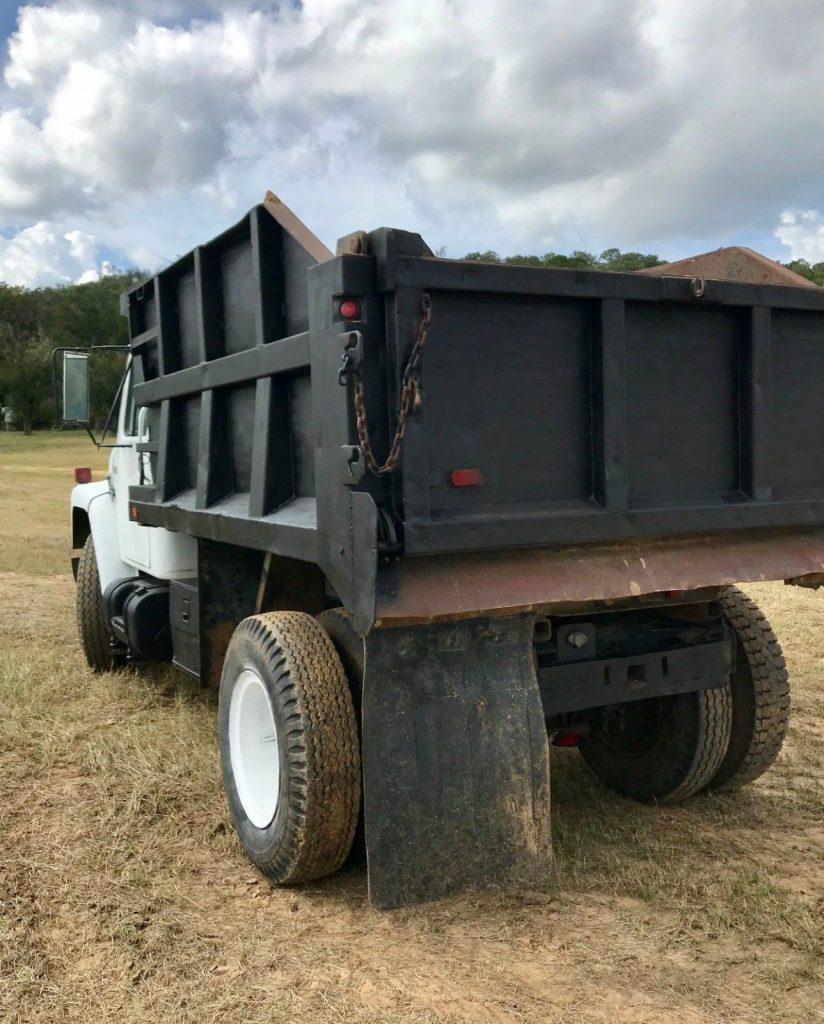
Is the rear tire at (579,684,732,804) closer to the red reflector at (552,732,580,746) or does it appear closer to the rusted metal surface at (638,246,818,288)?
the red reflector at (552,732,580,746)

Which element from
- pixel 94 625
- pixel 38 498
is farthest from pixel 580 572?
pixel 38 498

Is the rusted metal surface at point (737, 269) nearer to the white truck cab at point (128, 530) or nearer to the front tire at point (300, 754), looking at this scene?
the front tire at point (300, 754)

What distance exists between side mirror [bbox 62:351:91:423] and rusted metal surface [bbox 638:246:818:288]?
3392 millimetres

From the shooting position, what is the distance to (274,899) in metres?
3.40

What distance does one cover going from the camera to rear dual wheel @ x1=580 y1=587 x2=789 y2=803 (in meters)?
4.14

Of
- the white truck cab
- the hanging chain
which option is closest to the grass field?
the white truck cab

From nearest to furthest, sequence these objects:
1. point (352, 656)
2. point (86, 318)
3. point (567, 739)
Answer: point (352, 656) → point (567, 739) → point (86, 318)

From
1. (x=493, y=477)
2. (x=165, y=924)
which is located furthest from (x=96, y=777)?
(x=493, y=477)

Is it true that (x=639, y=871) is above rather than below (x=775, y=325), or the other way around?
below

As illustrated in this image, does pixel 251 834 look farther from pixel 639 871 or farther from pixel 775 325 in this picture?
pixel 775 325

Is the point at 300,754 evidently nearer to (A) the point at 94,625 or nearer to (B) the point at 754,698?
(B) the point at 754,698

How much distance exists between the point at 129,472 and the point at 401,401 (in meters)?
3.38

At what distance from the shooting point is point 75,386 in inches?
232

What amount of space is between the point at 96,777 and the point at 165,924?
1468mm
